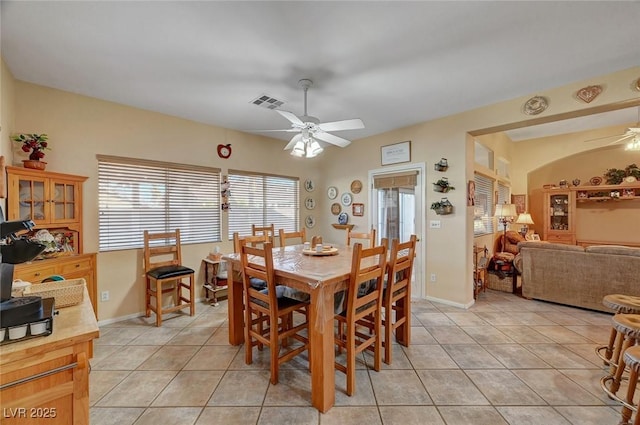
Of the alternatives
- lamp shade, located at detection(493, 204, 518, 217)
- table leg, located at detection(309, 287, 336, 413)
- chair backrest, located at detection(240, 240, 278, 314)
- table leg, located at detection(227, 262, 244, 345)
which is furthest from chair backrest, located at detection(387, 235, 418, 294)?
lamp shade, located at detection(493, 204, 518, 217)

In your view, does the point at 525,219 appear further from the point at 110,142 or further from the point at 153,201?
the point at 110,142

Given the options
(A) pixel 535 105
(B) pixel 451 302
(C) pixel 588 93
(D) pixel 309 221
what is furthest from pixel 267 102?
(B) pixel 451 302

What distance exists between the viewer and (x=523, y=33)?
201cm

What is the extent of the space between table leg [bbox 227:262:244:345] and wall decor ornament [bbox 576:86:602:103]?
396cm

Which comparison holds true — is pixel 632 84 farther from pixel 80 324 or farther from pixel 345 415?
pixel 80 324

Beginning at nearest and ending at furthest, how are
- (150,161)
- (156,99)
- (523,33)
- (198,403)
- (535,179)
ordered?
1. (198,403)
2. (523,33)
3. (156,99)
4. (150,161)
5. (535,179)

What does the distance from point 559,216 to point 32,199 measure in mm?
8753

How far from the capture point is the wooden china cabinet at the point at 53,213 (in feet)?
7.59

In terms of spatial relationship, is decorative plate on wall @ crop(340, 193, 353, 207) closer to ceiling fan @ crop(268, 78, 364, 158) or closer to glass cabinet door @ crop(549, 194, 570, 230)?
ceiling fan @ crop(268, 78, 364, 158)

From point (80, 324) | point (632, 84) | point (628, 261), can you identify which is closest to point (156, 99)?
point (80, 324)

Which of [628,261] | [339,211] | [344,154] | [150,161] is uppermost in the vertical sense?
[344,154]

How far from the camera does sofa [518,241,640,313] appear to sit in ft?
10.3

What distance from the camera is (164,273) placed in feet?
10.3

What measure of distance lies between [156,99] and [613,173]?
827 centimetres
